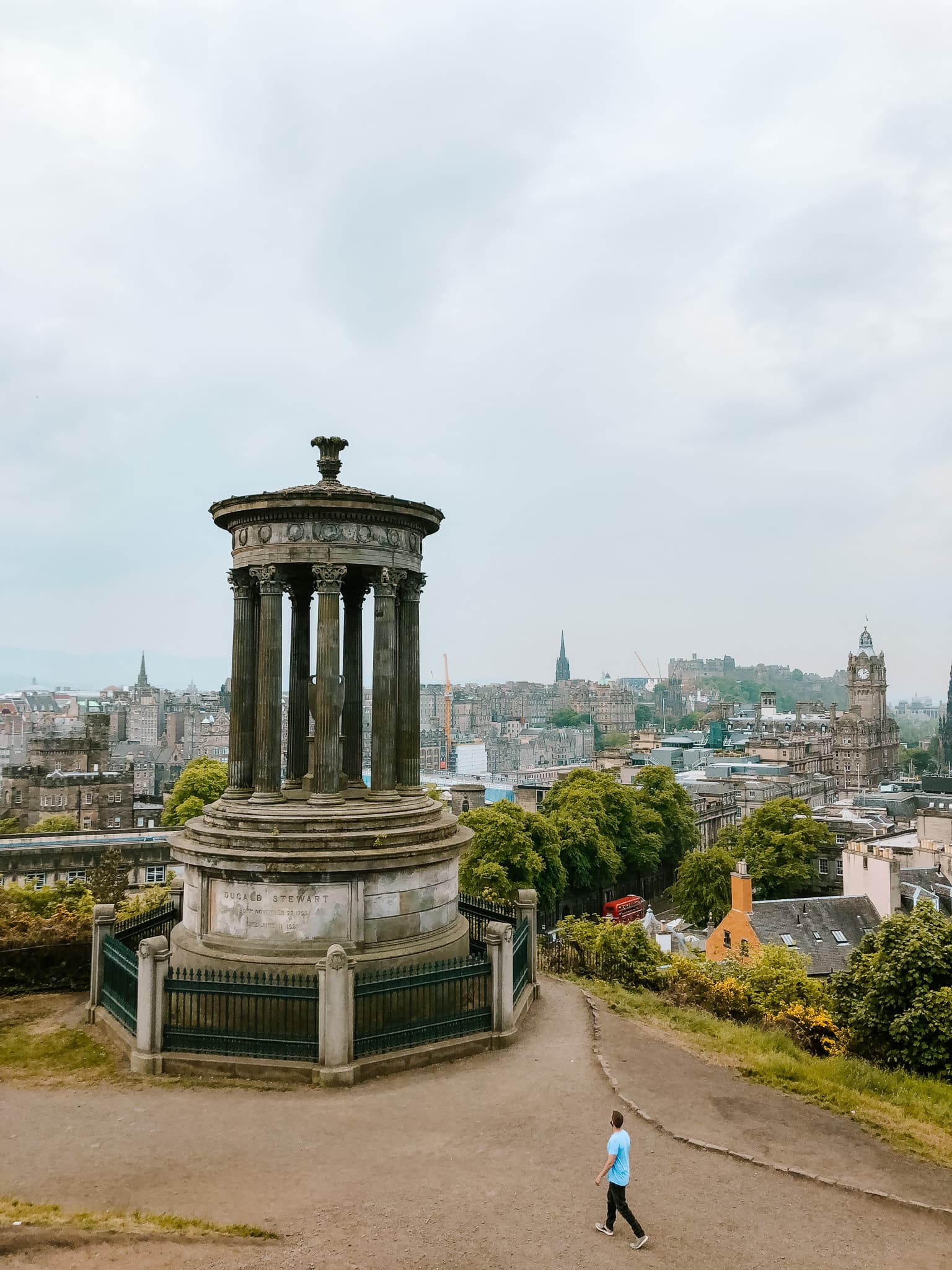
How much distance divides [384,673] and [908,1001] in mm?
13465

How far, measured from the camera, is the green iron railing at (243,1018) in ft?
51.6

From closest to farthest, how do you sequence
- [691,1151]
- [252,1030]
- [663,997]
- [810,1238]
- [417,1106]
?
[810,1238] < [691,1151] < [417,1106] < [252,1030] < [663,997]

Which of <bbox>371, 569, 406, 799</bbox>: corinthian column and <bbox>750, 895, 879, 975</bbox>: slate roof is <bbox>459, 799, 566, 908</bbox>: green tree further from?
<bbox>371, 569, 406, 799</bbox>: corinthian column

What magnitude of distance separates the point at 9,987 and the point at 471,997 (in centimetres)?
1164

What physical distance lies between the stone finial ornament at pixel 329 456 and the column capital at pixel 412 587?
3.04 meters

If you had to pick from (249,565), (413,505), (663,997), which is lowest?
(663,997)

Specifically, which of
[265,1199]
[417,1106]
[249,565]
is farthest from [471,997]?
[249,565]

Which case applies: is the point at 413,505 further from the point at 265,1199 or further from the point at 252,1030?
the point at 265,1199

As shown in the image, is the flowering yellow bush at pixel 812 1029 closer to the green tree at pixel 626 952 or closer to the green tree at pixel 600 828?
the green tree at pixel 626 952

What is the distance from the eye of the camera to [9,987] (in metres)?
20.9

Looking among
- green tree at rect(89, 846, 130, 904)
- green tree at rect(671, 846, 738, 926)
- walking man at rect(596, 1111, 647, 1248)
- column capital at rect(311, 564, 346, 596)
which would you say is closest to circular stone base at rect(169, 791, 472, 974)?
column capital at rect(311, 564, 346, 596)

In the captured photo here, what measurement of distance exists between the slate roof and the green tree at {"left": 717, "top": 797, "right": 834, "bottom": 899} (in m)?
16.0

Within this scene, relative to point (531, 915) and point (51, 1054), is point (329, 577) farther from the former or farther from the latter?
point (51, 1054)

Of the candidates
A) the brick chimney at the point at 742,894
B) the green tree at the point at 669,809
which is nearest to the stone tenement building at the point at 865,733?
the green tree at the point at 669,809
